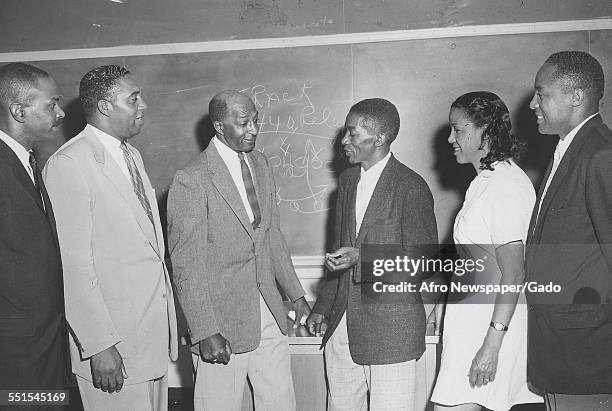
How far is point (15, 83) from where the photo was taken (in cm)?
222

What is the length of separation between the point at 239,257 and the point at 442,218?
5.23 feet

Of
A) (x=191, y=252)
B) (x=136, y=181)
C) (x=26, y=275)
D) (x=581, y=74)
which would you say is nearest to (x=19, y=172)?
(x=26, y=275)

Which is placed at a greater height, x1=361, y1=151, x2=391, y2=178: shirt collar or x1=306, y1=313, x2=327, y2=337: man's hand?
x1=361, y1=151, x2=391, y2=178: shirt collar

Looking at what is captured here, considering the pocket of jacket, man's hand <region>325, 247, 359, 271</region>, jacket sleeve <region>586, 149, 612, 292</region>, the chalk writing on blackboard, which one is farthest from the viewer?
the chalk writing on blackboard

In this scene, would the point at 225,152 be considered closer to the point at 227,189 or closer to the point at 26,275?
the point at 227,189

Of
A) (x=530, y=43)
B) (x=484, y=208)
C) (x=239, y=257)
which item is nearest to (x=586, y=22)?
(x=530, y=43)

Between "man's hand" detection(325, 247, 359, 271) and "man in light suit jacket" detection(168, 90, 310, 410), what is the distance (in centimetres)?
37

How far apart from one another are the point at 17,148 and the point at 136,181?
0.44 m

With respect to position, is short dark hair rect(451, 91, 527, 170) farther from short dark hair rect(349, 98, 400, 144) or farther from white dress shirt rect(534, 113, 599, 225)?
short dark hair rect(349, 98, 400, 144)

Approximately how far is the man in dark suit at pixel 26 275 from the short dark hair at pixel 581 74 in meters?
1.83

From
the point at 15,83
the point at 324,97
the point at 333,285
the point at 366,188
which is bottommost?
the point at 333,285

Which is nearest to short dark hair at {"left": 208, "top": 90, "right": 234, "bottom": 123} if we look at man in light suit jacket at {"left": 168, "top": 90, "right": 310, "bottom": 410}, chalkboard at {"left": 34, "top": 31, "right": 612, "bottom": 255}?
man in light suit jacket at {"left": 168, "top": 90, "right": 310, "bottom": 410}

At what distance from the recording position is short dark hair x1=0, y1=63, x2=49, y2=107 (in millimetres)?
2207

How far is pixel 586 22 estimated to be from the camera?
347 centimetres
